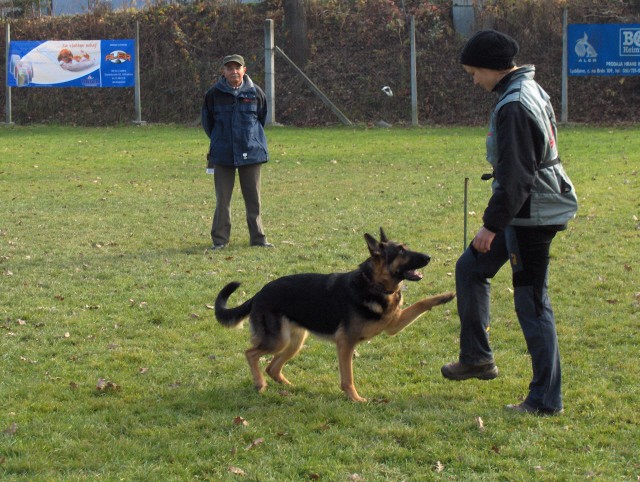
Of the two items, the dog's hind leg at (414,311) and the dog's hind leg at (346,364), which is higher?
the dog's hind leg at (414,311)

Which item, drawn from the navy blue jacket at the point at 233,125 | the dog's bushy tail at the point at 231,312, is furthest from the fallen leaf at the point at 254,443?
the navy blue jacket at the point at 233,125

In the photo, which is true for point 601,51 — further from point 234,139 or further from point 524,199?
point 524,199

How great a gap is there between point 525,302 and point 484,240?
18.7 inches

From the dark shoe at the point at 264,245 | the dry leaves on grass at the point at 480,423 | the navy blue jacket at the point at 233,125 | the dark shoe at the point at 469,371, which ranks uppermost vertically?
Answer: the navy blue jacket at the point at 233,125

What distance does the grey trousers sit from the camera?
10.6 meters

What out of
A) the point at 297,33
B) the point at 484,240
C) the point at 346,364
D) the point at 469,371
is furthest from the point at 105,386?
the point at 297,33

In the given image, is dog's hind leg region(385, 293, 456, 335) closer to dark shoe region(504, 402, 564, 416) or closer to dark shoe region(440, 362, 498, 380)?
dark shoe region(440, 362, 498, 380)

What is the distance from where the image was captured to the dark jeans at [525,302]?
16.0 feet

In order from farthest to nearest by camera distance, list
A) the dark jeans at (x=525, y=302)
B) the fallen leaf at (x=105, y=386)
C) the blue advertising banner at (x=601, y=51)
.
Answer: the blue advertising banner at (x=601, y=51) → the fallen leaf at (x=105, y=386) → the dark jeans at (x=525, y=302)

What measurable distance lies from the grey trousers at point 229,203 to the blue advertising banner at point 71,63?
18.3 m

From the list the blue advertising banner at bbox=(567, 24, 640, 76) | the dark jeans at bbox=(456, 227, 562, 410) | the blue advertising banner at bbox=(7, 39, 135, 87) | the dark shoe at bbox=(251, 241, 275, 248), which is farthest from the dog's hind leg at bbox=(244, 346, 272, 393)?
the blue advertising banner at bbox=(7, 39, 135, 87)

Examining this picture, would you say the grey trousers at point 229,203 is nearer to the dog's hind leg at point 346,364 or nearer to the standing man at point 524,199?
the dog's hind leg at point 346,364

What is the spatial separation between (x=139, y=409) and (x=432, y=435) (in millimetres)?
1894

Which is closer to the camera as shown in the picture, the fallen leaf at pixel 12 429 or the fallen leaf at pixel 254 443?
the fallen leaf at pixel 254 443
